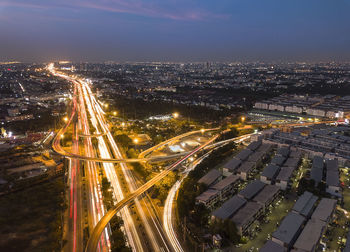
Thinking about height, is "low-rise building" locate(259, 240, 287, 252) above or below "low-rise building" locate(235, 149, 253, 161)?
below

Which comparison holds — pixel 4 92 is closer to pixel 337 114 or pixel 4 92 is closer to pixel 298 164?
pixel 298 164

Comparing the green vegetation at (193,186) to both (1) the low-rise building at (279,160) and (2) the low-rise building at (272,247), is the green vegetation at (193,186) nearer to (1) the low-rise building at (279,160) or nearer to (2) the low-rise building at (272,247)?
(2) the low-rise building at (272,247)

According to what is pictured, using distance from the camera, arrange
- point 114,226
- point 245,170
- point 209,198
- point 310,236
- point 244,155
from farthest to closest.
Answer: point 244,155
point 245,170
point 209,198
point 114,226
point 310,236

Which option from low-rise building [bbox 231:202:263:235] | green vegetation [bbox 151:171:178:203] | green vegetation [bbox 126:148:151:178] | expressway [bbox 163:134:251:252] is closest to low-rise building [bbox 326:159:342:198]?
low-rise building [bbox 231:202:263:235]

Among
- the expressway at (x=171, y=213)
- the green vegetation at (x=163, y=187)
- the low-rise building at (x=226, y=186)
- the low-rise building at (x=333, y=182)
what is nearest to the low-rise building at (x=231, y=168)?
the low-rise building at (x=226, y=186)

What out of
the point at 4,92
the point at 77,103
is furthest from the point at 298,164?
the point at 4,92

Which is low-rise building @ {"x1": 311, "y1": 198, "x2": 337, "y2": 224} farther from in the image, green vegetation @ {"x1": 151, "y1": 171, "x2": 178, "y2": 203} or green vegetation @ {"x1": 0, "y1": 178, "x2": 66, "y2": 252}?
green vegetation @ {"x1": 0, "y1": 178, "x2": 66, "y2": 252}

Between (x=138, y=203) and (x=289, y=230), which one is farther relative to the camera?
(x=138, y=203)

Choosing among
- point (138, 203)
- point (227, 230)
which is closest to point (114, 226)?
point (138, 203)

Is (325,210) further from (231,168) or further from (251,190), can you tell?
(231,168)
